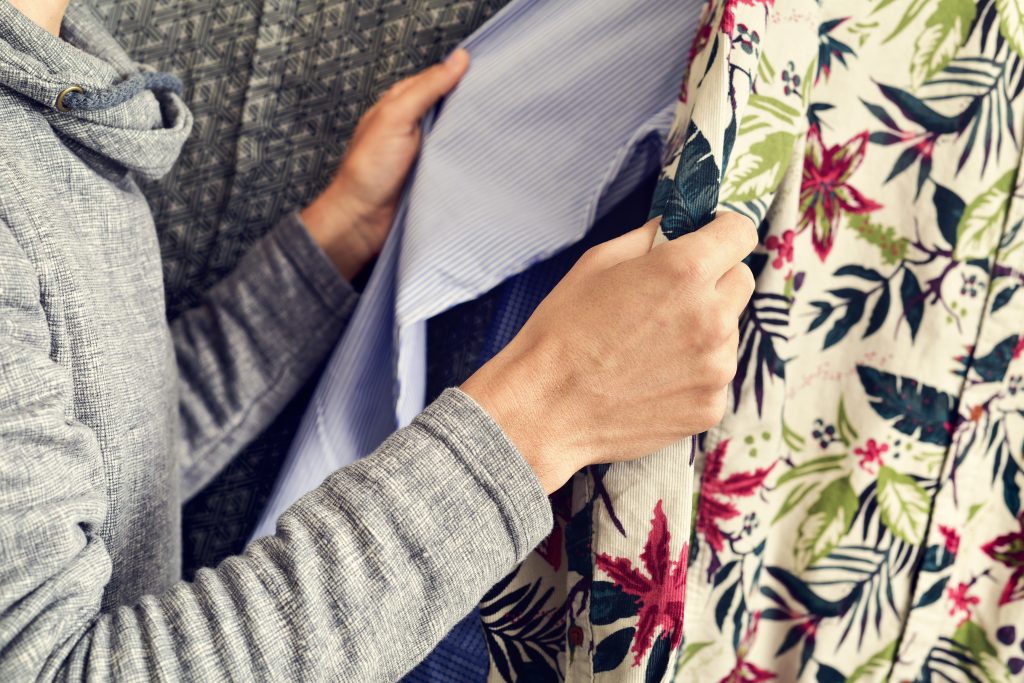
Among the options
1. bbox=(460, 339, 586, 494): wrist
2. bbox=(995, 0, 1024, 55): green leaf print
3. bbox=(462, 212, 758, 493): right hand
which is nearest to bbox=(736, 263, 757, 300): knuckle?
bbox=(462, 212, 758, 493): right hand

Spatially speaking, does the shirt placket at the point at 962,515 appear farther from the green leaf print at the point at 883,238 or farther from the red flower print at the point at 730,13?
the red flower print at the point at 730,13

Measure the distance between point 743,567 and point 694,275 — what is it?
0.84 ft

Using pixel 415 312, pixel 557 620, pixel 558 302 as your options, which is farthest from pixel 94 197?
pixel 557 620

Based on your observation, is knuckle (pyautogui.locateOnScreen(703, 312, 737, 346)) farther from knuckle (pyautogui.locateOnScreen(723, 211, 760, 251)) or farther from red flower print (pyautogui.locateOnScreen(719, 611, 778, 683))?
red flower print (pyautogui.locateOnScreen(719, 611, 778, 683))

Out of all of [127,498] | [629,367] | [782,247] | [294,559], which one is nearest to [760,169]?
[782,247]

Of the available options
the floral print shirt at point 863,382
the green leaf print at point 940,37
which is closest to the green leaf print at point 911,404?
the floral print shirt at point 863,382

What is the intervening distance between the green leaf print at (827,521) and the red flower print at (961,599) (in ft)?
0.32

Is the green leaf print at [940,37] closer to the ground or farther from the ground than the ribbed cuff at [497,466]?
farther from the ground

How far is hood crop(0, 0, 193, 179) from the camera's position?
0.54 m

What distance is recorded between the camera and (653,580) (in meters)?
0.50

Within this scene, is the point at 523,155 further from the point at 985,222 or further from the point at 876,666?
the point at 876,666

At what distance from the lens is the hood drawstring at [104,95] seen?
0.55 meters

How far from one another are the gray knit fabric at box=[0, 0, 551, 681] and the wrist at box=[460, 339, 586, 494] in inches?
0.5

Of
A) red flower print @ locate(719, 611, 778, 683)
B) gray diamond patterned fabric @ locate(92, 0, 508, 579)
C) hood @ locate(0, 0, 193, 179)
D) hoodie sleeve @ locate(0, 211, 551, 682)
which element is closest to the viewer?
hoodie sleeve @ locate(0, 211, 551, 682)
